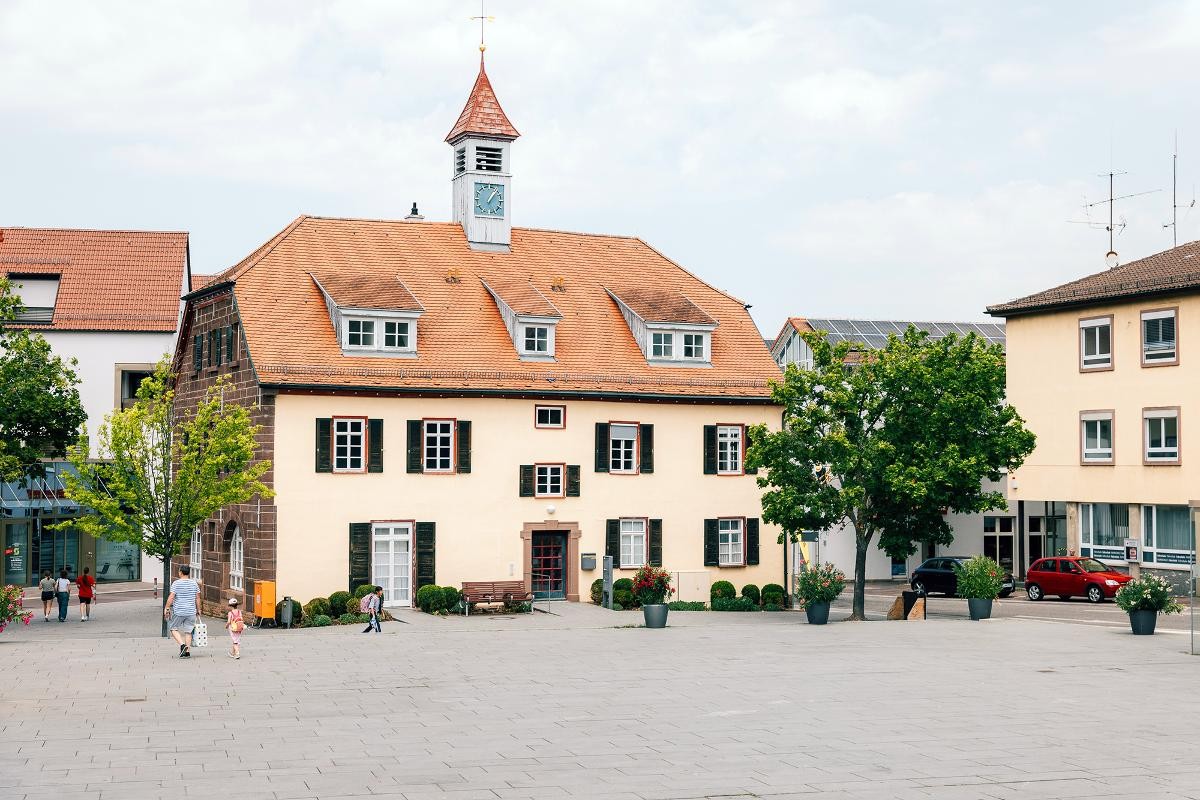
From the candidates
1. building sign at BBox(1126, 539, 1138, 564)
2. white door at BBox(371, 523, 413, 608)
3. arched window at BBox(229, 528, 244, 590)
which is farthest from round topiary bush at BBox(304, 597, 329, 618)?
building sign at BBox(1126, 539, 1138, 564)

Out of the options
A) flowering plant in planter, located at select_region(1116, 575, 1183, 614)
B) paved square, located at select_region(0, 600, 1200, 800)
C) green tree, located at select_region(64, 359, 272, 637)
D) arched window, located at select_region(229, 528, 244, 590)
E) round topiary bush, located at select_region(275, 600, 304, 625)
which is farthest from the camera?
arched window, located at select_region(229, 528, 244, 590)

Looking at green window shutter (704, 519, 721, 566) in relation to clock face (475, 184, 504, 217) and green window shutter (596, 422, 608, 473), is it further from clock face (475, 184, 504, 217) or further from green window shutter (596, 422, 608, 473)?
clock face (475, 184, 504, 217)

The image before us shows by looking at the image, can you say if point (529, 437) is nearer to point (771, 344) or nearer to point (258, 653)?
point (258, 653)

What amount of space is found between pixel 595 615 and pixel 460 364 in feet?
28.9

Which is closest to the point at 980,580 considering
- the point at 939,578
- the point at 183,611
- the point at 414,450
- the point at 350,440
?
the point at 939,578

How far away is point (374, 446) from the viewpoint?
136 ft

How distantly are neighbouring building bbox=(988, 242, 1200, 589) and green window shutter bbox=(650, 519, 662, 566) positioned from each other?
1619cm

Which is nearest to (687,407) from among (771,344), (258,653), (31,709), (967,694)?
(258,653)

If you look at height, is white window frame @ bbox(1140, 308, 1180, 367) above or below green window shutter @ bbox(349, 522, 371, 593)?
above

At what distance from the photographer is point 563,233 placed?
51562 mm

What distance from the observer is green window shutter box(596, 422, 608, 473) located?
4481 cm

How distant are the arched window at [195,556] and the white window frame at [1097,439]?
30.6m

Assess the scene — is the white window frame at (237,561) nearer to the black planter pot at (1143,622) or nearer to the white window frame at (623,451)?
the white window frame at (623,451)

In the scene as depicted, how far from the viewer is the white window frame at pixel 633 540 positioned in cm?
4506
